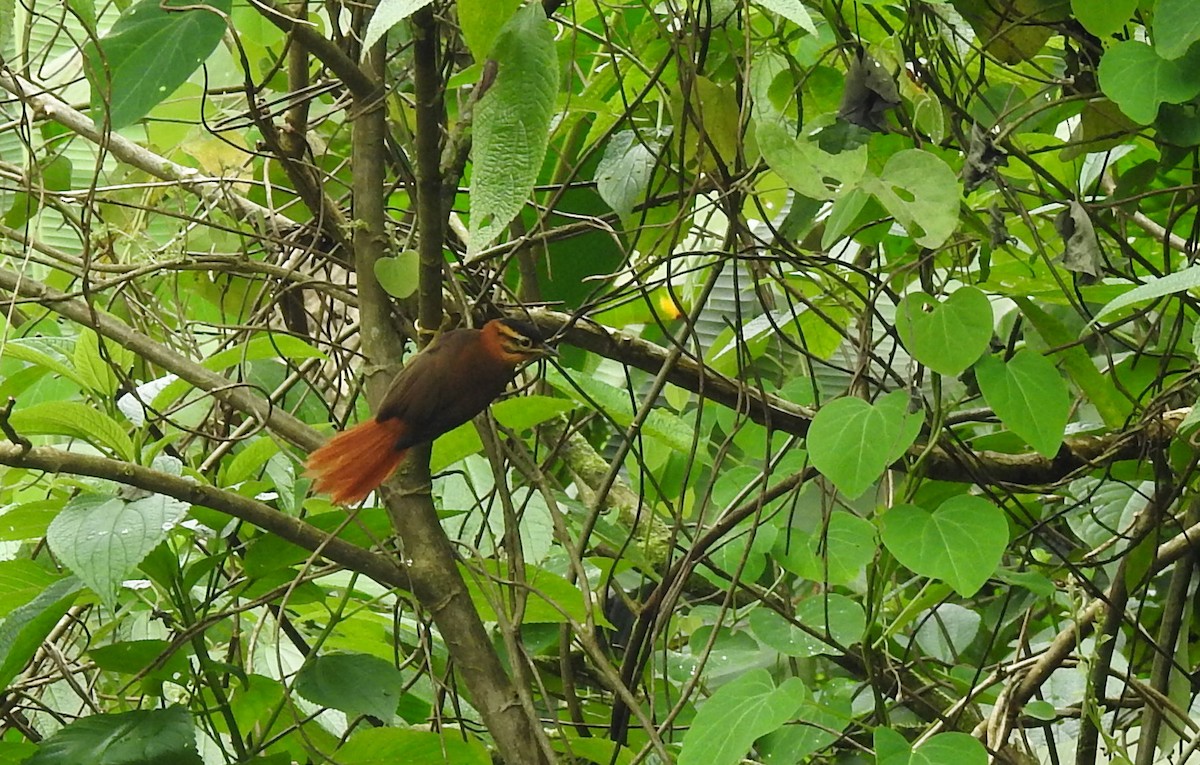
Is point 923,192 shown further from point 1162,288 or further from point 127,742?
point 127,742

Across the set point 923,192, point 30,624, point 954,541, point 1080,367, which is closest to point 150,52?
point 30,624

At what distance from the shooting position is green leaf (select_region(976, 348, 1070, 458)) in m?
0.88

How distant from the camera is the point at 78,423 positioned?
0.89 m

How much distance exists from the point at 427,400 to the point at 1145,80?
642mm

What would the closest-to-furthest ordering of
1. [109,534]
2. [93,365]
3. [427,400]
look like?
[109,534], [427,400], [93,365]

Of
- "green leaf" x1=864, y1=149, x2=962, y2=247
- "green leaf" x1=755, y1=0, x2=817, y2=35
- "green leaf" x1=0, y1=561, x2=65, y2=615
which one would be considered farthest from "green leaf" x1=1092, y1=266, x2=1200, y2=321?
"green leaf" x1=0, y1=561, x2=65, y2=615

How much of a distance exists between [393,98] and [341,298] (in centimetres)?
21

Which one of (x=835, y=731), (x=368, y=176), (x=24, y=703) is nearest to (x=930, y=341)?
(x=835, y=731)

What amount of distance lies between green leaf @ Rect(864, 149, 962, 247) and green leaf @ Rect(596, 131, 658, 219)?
26 centimetres

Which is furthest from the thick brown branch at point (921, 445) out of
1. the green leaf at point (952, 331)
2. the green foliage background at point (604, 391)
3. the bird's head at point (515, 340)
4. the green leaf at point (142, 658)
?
the green leaf at point (142, 658)

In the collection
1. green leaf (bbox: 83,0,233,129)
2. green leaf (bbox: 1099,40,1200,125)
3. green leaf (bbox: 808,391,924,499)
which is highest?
green leaf (bbox: 83,0,233,129)

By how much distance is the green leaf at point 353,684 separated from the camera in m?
0.98

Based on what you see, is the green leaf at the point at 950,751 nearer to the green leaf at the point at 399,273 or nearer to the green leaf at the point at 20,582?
the green leaf at the point at 399,273

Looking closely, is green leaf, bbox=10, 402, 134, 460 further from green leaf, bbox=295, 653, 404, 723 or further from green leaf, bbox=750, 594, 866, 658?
green leaf, bbox=750, 594, 866, 658
